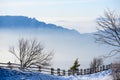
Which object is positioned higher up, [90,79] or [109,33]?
[109,33]

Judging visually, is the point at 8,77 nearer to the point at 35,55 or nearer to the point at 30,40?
the point at 35,55

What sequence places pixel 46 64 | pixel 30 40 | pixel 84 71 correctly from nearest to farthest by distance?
pixel 84 71 → pixel 46 64 → pixel 30 40

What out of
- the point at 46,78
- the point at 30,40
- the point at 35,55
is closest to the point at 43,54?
the point at 35,55

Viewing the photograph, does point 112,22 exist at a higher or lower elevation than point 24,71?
higher

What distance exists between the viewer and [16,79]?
48250 millimetres

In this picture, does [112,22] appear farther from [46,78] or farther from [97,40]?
[46,78]

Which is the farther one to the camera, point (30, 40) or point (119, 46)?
point (30, 40)

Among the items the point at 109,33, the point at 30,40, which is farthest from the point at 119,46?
the point at 30,40

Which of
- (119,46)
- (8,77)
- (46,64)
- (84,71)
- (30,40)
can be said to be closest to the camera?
(8,77)

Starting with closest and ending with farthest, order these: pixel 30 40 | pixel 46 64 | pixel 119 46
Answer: pixel 119 46
pixel 46 64
pixel 30 40

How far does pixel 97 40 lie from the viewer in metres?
61.9

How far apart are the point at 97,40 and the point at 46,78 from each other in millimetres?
11414

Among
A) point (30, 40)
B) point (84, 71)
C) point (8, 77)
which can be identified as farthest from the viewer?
point (30, 40)

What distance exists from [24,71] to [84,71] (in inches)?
783
